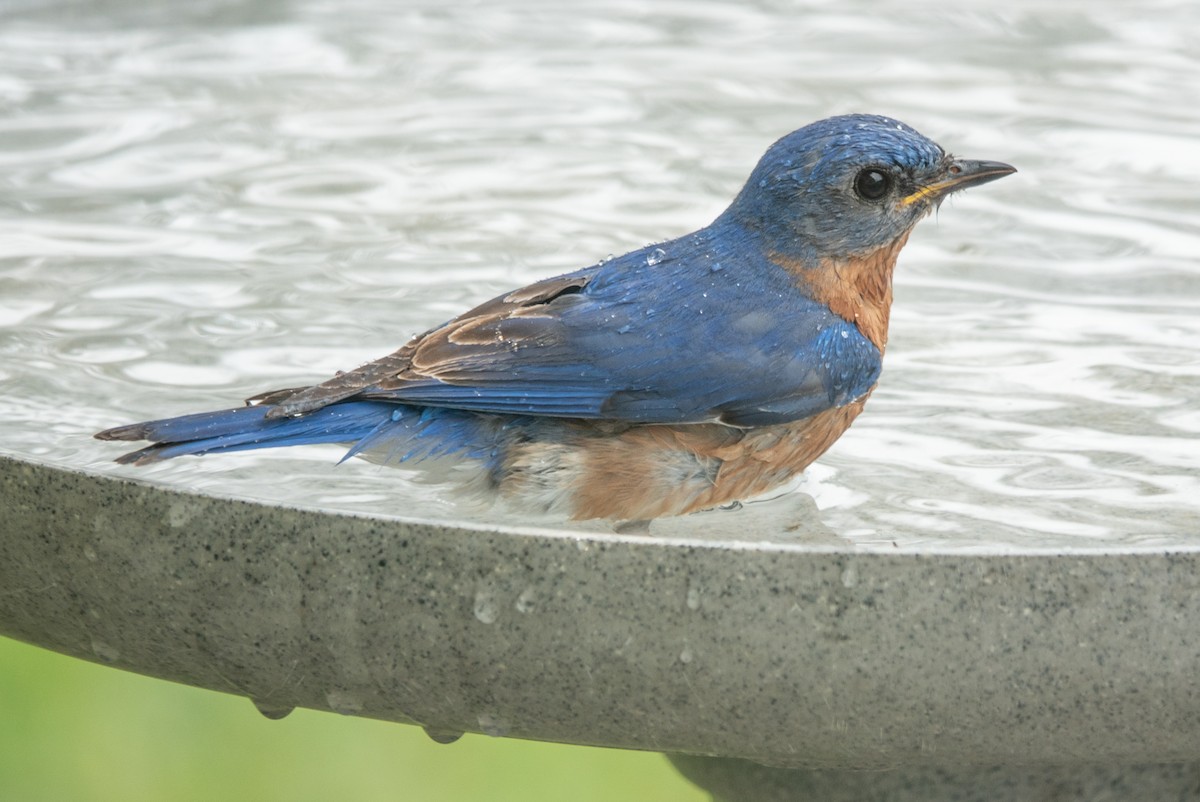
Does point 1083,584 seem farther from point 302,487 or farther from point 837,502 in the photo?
point 302,487

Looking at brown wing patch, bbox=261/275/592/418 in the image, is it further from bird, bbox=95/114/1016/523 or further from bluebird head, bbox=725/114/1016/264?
bluebird head, bbox=725/114/1016/264

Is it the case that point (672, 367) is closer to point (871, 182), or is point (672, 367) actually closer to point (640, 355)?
point (640, 355)

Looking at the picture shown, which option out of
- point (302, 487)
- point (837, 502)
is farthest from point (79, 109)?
point (837, 502)

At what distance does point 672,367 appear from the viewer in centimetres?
319

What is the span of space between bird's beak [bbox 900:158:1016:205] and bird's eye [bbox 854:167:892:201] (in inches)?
2.5

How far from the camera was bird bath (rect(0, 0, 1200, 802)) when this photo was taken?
215cm

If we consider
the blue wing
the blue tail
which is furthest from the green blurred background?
the blue tail

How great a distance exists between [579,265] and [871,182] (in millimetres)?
985

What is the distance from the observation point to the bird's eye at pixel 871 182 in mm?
3426

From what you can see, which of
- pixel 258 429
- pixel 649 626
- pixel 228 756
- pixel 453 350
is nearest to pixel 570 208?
pixel 453 350

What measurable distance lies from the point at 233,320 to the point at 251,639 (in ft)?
5.26

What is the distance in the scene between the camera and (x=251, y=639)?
2.32m

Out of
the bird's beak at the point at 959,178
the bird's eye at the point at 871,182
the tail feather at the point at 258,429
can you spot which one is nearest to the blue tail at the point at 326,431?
the tail feather at the point at 258,429

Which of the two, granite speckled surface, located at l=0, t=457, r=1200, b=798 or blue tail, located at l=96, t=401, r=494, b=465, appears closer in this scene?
granite speckled surface, located at l=0, t=457, r=1200, b=798
